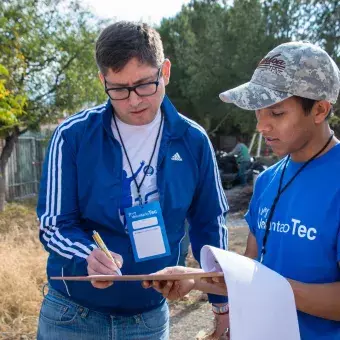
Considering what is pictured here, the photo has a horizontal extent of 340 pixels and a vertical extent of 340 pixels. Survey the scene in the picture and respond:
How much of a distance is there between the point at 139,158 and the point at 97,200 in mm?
286

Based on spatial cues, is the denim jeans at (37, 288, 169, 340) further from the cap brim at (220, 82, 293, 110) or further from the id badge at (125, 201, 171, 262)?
the cap brim at (220, 82, 293, 110)

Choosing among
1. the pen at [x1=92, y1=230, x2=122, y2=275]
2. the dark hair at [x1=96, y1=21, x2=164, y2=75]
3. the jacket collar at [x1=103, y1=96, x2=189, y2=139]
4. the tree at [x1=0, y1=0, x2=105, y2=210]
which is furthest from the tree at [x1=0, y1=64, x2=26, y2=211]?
the pen at [x1=92, y1=230, x2=122, y2=275]

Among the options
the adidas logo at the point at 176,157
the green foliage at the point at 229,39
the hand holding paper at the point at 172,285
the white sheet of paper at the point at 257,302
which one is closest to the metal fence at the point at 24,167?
the green foliage at the point at 229,39

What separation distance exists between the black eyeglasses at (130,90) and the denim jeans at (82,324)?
35.3 inches

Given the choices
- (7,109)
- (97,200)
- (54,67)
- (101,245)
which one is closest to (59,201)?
(97,200)

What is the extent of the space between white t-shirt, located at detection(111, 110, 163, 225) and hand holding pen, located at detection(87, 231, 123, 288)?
0.98 feet

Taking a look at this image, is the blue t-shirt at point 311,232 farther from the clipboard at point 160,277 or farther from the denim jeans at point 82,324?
the denim jeans at point 82,324

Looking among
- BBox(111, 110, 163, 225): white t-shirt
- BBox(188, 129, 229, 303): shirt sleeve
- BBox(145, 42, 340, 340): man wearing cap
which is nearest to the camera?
BBox(145, 42, 340, 340): man wearing cap

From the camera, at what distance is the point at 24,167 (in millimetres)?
16453

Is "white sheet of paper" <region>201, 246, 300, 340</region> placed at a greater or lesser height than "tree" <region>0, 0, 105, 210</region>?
lesser

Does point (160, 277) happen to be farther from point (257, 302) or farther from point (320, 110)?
point (320, 110)

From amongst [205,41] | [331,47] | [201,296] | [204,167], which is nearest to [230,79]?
[205,41]

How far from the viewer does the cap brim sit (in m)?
1.83

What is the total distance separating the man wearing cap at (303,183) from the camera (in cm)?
166
